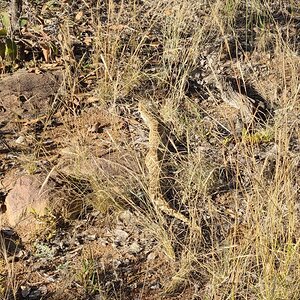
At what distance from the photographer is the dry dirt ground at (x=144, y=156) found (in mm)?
3111

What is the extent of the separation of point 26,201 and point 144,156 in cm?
88

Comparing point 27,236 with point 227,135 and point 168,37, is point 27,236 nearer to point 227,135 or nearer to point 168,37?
point 227,135

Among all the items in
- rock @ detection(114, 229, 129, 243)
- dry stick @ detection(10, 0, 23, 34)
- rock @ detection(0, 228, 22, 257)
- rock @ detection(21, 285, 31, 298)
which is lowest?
rock @ detection(21, 285, 31, 298)

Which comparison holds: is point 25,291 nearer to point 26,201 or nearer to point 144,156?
point 26,201

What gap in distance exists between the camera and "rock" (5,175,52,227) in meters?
3.51

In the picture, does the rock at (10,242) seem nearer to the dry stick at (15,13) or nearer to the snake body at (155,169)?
the snake body at (155,169)

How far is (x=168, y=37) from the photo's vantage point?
5.27 m

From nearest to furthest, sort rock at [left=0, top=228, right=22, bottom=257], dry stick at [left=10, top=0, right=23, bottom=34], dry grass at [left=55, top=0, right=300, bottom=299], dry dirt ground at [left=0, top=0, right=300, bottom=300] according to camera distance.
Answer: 1. dry grass at [left=55, top=0, right=300, bottom=299]
2. dry dirt ground at [left=0, top=0, right=300, bottom=300]
3. rock at [left=0, top=228, right=22, bottom=257]
4. dry stick at [left=10, top=0, right=23, bottom=34]

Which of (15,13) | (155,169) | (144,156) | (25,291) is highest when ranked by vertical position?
(15,13)

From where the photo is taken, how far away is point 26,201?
3.54 metres

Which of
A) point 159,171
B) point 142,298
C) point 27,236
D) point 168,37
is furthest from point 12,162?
point 168,37

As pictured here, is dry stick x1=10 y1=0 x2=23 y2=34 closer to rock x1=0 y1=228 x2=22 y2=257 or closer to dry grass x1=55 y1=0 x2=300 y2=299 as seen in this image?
dry grass x1=55 y1=0 x2=300 y2=299

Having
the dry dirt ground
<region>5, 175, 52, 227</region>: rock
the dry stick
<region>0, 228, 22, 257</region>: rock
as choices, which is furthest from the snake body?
the dry stick

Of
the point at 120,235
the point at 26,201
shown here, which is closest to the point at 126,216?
the point at 120,235
